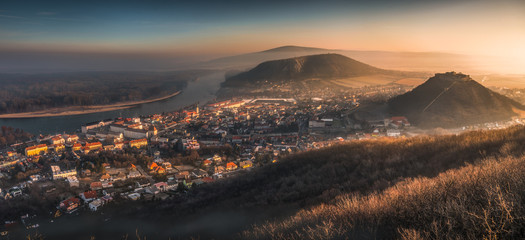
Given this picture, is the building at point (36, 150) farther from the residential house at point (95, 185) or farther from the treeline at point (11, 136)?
the residential house at point (95, 185)

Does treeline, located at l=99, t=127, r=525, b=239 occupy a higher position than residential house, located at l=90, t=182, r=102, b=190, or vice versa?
treeline, located at l=99, t=127, r=525, b=239

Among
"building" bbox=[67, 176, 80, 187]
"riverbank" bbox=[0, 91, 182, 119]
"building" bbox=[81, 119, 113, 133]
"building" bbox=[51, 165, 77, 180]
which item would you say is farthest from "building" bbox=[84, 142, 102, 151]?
"riverbank" bbox=[0, 91, 182, 119]

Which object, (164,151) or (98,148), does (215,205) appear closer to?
(164,151)

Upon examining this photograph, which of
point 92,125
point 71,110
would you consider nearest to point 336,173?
point 92,125

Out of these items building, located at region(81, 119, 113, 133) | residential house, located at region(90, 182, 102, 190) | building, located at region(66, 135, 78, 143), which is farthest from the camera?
building, located at region(81, 119, 113, 133)

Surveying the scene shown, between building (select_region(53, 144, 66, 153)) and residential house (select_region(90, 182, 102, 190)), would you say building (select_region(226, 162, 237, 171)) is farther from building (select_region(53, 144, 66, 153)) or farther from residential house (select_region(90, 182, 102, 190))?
building (select_region(53, 144, 66, 153))
